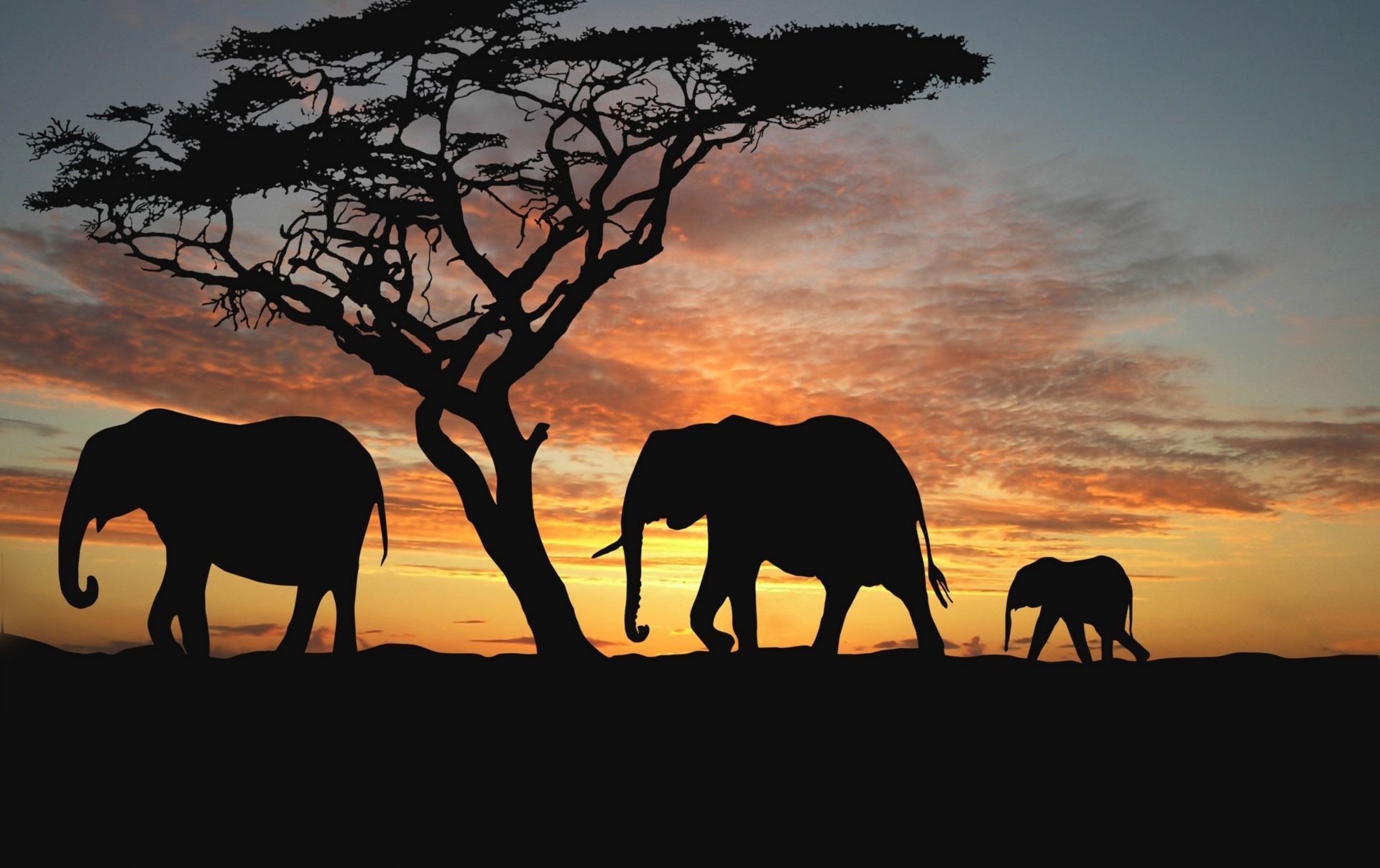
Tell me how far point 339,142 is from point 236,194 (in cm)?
166

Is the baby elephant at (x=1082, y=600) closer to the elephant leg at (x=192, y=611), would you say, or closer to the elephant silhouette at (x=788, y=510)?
the elephant silhouette at (x=788, y=510)

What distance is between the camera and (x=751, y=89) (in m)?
18.7

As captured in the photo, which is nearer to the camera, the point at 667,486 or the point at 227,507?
the point at 227,507

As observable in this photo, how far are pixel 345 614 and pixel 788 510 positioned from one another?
18.5 feet

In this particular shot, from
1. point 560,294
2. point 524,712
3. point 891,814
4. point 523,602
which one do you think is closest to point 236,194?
point 560,294

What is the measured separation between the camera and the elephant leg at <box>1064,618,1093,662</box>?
76.0ft

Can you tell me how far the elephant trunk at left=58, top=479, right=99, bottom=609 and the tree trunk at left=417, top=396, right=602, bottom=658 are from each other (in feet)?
14.1

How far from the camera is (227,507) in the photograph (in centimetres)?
1544

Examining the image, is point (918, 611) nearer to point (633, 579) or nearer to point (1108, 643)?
point (633, 579)

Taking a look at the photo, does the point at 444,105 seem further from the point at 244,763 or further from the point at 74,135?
the point at 244,763

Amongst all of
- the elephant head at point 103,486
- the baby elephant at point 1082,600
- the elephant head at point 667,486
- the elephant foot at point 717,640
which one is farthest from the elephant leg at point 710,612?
the baby elephant at point 1082,600

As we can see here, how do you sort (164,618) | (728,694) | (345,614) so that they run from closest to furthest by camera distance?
(728,694)
(164,618)
(345,614)

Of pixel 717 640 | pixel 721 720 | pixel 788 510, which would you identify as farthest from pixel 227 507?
pixel 721 720

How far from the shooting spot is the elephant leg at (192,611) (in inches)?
585
